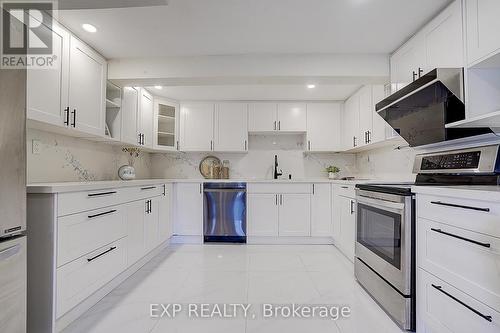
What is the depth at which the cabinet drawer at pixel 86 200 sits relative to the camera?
1.56m

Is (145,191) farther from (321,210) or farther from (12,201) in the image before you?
(321,210)

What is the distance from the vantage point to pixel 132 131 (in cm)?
317

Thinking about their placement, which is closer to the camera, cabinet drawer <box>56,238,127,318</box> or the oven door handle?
cabinet drawer <box>56,238,127,318</box>

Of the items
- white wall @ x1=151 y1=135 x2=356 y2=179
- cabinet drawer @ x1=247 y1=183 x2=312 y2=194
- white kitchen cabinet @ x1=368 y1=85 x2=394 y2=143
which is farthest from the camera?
white wall @ x1=151 y1=135 x2=356 y2=179

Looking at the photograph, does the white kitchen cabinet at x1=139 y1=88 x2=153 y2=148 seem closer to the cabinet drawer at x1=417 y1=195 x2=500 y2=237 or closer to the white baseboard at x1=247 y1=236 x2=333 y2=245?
the white baseboard at x1=247 y1=236 x2=333 y2=245

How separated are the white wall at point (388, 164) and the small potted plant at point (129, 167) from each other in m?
3.16

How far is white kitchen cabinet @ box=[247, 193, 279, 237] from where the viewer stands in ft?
11.9

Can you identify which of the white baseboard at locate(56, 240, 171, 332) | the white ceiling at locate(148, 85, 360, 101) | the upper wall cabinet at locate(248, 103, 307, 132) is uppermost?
the white ceiling at locate(148, 85, 360, 101)

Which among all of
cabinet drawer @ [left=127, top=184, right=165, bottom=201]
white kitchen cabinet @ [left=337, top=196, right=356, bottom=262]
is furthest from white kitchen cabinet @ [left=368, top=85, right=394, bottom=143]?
cabinet drawer @ [left=127, top=184, right=165, bottom=201]

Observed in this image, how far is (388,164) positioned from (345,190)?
677 millimetres

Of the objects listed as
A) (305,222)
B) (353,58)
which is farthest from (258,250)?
(353,58)

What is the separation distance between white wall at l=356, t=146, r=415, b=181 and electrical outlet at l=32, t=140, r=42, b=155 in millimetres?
3450

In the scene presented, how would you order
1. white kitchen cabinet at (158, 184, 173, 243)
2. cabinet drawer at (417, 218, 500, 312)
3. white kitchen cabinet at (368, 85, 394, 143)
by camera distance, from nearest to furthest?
cabinet drawer at (417, 218, 500, 312), white kitchen cabinet at (368, 85, 394, 143), white kitchen cabinet at (158, 184, 173, 243)

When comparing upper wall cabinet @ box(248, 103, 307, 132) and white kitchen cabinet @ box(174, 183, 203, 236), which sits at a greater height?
upper wall cabinet @ box(248, 103, 307, 132)
